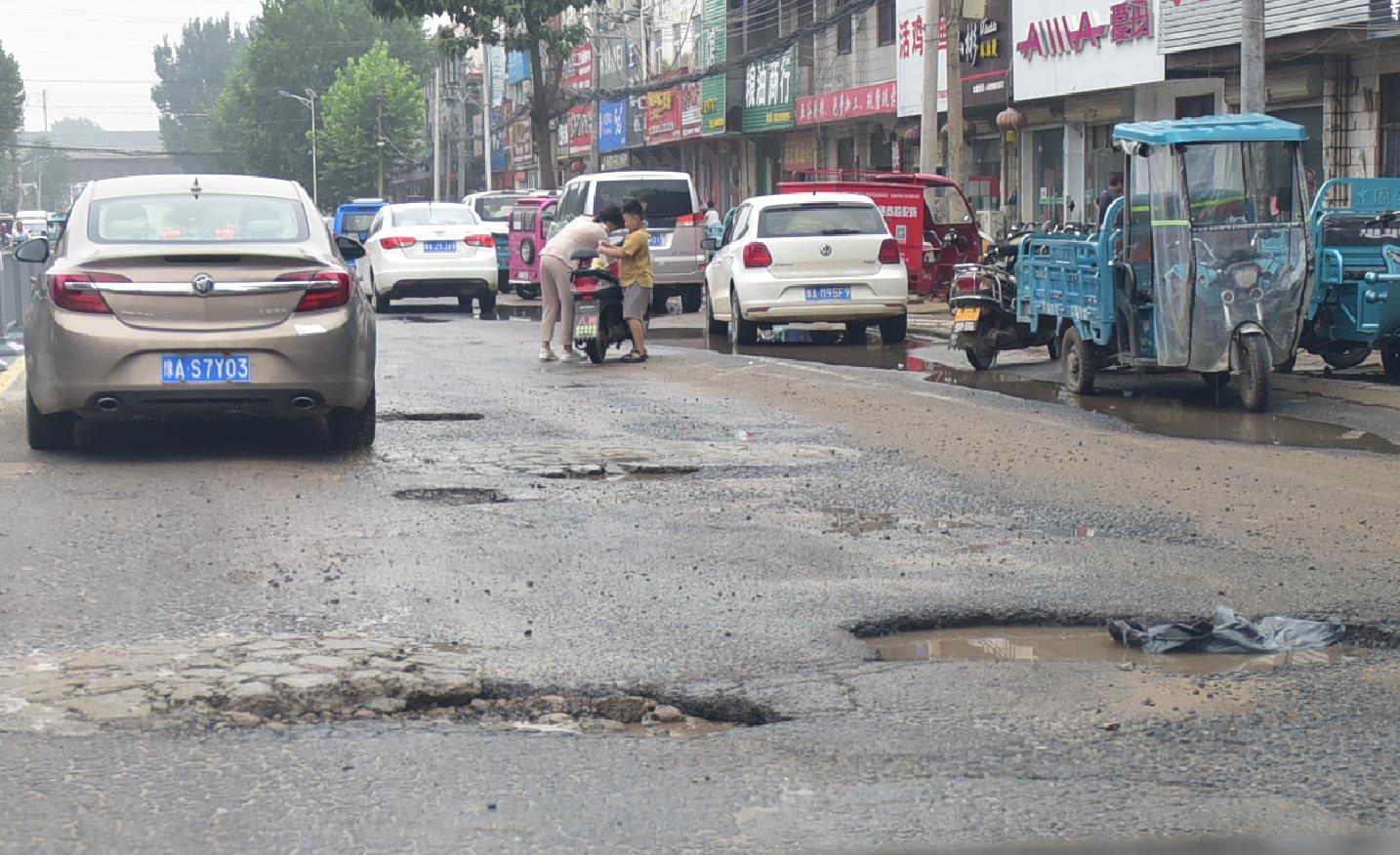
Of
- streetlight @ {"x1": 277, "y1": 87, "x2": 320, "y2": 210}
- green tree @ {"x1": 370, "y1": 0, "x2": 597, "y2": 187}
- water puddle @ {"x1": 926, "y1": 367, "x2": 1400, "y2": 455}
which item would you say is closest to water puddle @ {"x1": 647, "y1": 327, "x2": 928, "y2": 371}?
water puddle @ {"x1": 926, "y1": 367, "x2": 1400, "y2": 455}

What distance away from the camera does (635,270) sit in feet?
Answer: 56.4

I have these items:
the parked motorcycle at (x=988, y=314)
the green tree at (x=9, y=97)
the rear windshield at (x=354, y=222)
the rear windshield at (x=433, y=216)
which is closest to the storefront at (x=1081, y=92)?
the rear windshield at (x=433, y=216)

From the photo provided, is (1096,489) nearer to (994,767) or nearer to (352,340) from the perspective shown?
(352,340)

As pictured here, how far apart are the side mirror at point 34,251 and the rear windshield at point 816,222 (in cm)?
924

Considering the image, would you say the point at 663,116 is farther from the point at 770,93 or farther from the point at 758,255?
the point at 758,255

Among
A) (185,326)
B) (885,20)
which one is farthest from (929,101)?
(185,326)

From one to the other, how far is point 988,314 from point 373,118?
9039 centimetres

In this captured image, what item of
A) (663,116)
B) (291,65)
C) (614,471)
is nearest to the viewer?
(614,471)

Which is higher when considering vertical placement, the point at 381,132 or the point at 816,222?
the point at 381,132

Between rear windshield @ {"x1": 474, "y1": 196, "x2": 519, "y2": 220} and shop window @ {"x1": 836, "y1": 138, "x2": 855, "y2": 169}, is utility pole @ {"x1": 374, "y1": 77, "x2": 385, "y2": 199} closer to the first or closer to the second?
shop window @ {"x1": 836, "y1": 138, "x2": 855, "y2": 169}

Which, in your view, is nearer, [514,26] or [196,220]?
[196,220]

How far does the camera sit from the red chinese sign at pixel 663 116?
56.2 m

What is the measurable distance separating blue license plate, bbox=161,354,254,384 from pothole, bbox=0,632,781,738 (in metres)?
4.24

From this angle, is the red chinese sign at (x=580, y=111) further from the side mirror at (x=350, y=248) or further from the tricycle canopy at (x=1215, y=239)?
the side mirror at (x=350, y=248)
